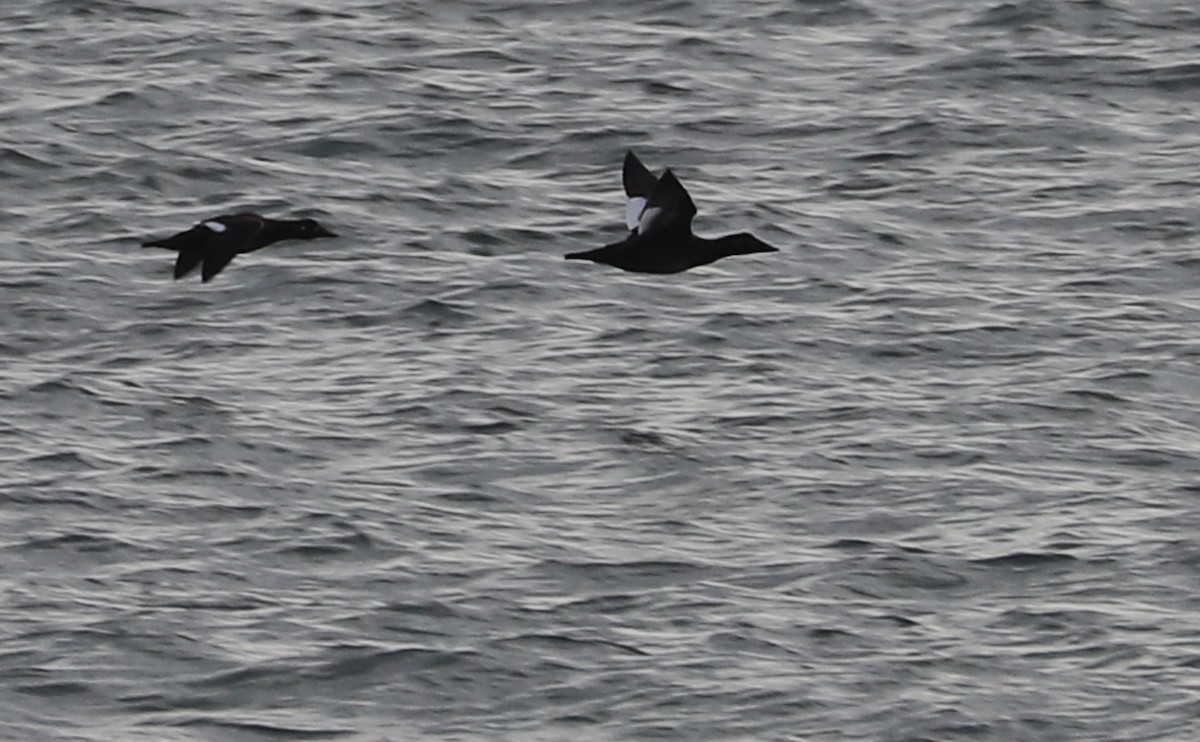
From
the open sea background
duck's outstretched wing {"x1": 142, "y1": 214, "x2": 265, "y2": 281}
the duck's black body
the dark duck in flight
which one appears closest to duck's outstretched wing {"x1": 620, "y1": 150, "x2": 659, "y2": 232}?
the dark duck in flight

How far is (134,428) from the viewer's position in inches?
749

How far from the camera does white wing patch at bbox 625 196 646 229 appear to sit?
15.3 m

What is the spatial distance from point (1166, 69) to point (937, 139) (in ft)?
8.58

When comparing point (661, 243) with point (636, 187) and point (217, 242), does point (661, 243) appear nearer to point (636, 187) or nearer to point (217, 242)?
point (636, 187)

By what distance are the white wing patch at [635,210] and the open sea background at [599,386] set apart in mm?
2306

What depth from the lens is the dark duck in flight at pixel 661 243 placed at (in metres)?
14.9

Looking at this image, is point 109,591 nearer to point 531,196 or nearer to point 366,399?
point 366,399

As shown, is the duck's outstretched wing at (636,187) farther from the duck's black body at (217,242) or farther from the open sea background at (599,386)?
the open sea background at (599,386)

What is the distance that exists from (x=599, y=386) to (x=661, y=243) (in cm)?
450

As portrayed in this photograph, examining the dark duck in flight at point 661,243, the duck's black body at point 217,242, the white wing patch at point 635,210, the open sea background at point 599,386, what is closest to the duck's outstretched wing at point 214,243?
the duck's black body at point 217,242

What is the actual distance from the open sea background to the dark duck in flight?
2.17m

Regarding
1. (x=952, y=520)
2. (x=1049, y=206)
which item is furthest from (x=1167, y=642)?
(x=1049, y=206)

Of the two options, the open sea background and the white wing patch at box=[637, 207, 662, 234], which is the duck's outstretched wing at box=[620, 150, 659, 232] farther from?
the open sea background

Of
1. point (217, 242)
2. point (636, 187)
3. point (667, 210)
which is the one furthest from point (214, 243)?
point (636, 187)
